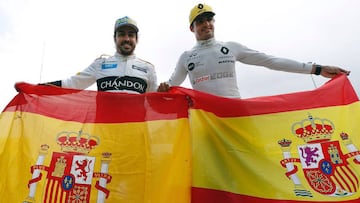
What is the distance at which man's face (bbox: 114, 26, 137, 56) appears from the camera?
367 cm

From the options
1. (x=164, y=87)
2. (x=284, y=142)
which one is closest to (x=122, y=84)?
(x=164, y=87)

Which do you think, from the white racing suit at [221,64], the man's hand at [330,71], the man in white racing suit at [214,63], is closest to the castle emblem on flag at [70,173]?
the man in white racing suit at [214,63]

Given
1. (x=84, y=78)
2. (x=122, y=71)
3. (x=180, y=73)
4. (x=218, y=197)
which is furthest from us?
(x=180, y=73)

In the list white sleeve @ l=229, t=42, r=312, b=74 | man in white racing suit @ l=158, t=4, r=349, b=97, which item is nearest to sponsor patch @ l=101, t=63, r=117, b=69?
man in white racing suit @ l=158, t=4, r=349, b=97

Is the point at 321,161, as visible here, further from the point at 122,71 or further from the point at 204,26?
the point at 122,71

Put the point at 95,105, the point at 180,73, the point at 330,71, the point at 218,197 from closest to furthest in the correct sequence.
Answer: the point at 218,197
the point at 95,105
the point at 330,71
the point at 180,73

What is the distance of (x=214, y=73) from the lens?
347 centimetres

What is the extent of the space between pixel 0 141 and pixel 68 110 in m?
0.67

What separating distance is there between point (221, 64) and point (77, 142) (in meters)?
1.84

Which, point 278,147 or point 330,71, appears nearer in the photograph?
point 278,147

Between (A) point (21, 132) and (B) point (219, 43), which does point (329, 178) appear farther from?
(A) point (21, 132)

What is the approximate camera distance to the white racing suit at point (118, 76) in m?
3.45

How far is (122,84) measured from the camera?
3.43m

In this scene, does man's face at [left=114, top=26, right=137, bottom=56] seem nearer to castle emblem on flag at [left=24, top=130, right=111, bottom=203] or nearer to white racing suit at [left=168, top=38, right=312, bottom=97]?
white racing suit at [left=168, top=38, right=312, bottom=97]
